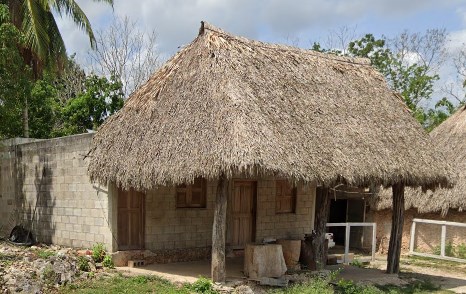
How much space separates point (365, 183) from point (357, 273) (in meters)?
2.78

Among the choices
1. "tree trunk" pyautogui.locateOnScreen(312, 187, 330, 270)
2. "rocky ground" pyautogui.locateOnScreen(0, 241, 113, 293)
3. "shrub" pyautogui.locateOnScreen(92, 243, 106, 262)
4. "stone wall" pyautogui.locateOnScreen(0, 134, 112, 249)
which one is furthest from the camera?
"stone wall" pyautogui.locateOnScreen(0, 134, 112, 249)

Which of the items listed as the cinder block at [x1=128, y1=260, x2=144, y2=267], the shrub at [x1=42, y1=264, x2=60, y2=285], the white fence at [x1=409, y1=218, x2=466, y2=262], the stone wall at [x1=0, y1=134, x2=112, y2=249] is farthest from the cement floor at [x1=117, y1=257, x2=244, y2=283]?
Answer: the white fence at [x1=409, y1=218, x2=466, y2=262]

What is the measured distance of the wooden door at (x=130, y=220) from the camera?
1270cm

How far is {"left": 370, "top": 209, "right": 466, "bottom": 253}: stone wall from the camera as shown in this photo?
55.8ft

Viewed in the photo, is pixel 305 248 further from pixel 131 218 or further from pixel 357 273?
pixel 131 218

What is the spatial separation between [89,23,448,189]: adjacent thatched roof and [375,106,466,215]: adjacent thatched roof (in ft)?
11.0

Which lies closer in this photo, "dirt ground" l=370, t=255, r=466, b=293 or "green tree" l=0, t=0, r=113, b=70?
"dirt ground" l=370, t=255, r=466, b=293

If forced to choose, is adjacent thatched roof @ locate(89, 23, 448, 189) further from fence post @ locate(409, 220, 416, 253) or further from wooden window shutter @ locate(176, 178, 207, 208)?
fence post @ locate(409, 220, 416, 253)

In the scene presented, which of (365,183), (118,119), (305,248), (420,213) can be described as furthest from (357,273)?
(118,119)

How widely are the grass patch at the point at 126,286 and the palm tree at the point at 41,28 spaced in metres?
7.32

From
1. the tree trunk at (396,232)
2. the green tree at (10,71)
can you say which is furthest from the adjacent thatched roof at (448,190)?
the green tree at (10,71)

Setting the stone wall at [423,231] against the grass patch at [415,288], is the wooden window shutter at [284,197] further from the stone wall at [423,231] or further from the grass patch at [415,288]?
the stone wall at [423,231]

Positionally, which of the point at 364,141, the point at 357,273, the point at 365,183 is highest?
the point at 364,141

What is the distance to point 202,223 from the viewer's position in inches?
549
